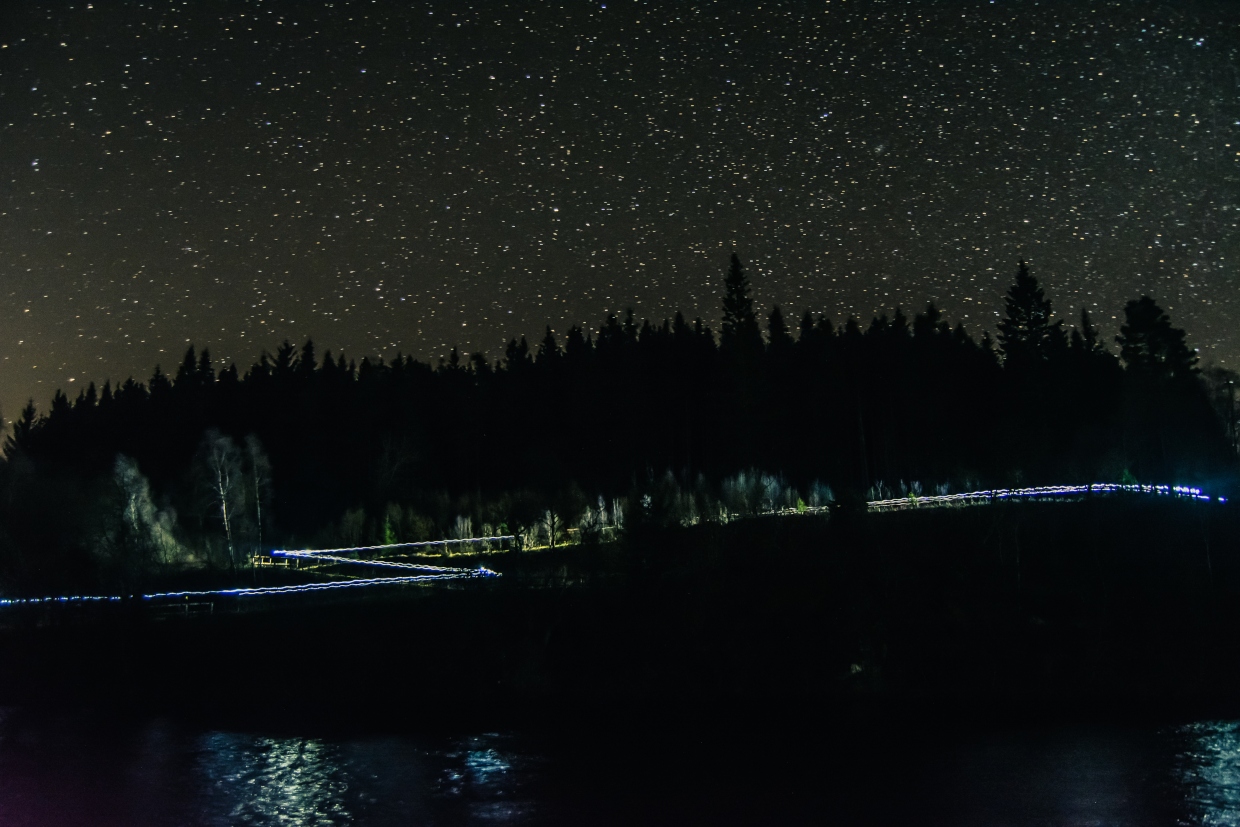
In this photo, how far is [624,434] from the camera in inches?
3061

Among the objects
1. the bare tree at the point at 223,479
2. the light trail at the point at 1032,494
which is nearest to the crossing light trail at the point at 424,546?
the light trail at the point at 1032,494

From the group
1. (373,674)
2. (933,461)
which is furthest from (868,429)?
(373,674)

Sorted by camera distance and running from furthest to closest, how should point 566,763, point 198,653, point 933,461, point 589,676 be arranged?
1. point 933,461
2. point 198,653
3. point 589,676
4. point 566,763

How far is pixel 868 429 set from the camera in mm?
78812

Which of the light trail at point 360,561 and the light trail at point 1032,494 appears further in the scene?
the light trail at point 1032,494

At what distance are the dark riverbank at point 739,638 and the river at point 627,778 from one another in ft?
13.3

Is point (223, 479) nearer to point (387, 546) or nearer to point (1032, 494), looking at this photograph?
point (387, 546)

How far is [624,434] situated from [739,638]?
39.3 meters

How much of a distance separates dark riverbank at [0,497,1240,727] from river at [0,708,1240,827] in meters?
4.06

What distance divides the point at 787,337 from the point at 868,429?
1140cm

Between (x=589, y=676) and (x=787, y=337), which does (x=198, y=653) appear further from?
(x=787, y=337)

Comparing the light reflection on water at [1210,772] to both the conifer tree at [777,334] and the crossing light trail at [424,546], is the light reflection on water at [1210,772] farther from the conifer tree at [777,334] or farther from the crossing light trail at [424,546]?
the conifer tree at [777,334]

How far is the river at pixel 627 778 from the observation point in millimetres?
22734

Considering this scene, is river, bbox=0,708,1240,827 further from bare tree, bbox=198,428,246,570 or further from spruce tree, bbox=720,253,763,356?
spruce tree, bbox=720,253,763,356
